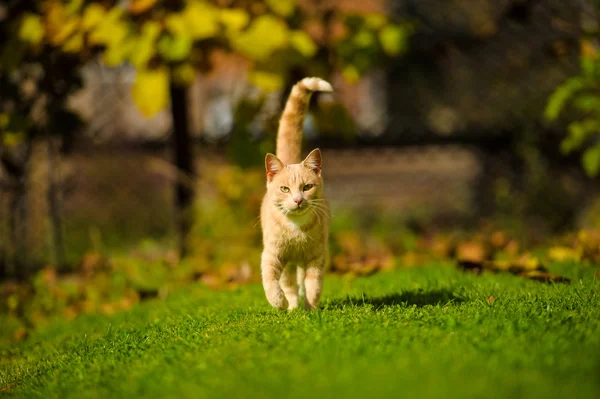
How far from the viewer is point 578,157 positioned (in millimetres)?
8641

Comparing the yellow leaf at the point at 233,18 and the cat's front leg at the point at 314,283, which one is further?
the yellow leaf at the point at 233,18

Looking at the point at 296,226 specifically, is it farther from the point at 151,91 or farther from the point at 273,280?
the point at 151,91

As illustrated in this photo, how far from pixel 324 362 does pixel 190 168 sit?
16.7ft

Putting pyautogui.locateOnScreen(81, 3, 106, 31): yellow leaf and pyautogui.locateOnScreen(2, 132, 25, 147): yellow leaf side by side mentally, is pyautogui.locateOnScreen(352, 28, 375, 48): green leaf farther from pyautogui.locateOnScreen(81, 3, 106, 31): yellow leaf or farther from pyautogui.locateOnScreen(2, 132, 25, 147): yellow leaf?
pyautogui.locateOnScreen(2, 132, 25, 147): yellow leaf

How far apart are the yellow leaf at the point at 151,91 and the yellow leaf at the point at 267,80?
81 cm

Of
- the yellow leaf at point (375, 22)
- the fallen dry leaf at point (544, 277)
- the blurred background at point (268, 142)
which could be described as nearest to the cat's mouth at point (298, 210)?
the fallen dry leaf at point (544, 277)

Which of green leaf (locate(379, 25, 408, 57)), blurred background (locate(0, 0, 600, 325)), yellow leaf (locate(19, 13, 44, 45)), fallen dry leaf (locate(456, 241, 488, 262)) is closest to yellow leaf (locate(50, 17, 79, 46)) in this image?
blurred background (locate(0, 0, 600, 325))

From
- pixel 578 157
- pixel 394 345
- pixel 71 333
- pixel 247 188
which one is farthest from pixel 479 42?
pixel 394 345

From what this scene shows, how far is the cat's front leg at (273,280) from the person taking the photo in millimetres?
3604

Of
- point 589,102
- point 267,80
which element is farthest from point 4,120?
point 589,102

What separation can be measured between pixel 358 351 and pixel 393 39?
167 inches

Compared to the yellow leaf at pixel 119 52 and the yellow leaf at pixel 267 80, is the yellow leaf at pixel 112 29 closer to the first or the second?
the yellow leaf at pixel 119 52

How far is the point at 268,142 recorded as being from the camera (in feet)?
22.3

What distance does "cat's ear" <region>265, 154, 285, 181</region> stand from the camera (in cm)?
376
